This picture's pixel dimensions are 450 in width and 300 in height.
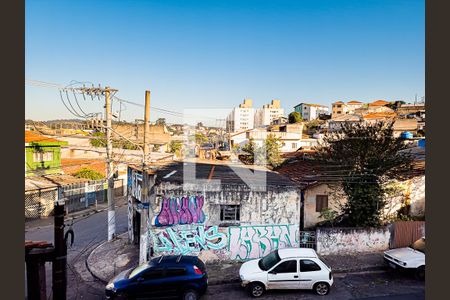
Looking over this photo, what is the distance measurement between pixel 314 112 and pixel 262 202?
98650 millimetres

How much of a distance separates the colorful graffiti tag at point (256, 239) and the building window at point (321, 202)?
2.37m

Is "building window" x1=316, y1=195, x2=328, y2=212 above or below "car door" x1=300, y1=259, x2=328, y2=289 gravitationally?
above

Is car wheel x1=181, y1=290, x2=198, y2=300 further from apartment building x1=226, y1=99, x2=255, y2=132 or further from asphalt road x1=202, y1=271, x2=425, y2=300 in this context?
apartment building x1=226, y1=99, x2=255, y2=132

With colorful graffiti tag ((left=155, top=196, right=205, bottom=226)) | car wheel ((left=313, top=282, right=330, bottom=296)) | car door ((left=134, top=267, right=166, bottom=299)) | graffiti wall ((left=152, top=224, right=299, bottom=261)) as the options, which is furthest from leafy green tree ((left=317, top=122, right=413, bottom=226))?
car door ((left=134, top=267, right=166, bottom=299))

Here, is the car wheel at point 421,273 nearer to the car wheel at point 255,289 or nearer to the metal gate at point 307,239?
the metal gate at point 307,239

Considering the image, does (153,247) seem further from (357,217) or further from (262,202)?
(357,217)

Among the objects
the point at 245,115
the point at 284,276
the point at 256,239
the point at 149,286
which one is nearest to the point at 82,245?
the point at 149,286

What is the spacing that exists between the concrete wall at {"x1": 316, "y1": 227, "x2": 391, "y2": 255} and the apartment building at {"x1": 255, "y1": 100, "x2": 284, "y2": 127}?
239 ft

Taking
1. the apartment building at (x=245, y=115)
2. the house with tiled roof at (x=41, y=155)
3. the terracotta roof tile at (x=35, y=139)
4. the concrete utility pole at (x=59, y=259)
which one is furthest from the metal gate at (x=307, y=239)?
the apartment building at (x=245, y=115)

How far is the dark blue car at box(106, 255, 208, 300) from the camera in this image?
9.88 metres

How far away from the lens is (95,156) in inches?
1512

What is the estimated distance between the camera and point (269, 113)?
100062mm

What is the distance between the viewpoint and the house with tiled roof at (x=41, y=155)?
26250 millimetres

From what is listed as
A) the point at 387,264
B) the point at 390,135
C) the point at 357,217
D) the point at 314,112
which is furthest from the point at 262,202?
the point at 314,112
